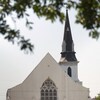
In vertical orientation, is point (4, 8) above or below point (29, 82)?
below

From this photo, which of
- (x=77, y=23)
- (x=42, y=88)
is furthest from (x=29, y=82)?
(x=77, y=23)

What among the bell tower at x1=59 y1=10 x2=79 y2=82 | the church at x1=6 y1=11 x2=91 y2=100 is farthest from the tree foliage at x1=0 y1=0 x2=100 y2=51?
the bell tower at x1=59 y1=10 x2=79 y2=82

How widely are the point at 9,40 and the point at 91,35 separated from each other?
133 centimetres

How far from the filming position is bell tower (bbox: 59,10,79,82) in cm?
5000

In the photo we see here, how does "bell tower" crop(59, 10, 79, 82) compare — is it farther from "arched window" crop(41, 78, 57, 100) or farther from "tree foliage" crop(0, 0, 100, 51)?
"tree foliage" crop(0, 0, 100, 51)

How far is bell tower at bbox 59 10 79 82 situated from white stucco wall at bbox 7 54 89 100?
865cm

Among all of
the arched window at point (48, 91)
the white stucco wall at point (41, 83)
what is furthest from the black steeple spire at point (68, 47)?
the arched window at point (48, 91)

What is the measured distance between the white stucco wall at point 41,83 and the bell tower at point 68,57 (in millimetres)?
8652

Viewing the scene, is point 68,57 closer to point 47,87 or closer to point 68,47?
point 68,47

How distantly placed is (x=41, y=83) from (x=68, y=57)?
37.9 ft

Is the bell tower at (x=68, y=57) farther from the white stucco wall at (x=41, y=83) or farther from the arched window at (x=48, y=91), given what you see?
the arched window at (x=48, y=91)

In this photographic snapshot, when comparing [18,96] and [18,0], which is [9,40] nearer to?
[18,0]

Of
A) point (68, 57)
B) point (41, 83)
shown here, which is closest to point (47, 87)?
point (41, 83)

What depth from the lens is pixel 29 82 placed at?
40156mm
